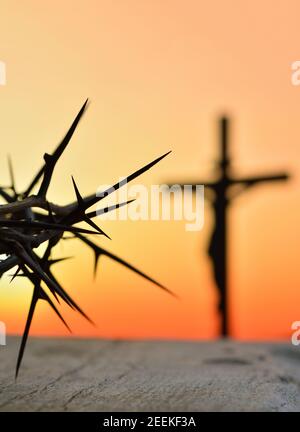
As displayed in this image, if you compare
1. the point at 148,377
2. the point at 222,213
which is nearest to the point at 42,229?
the point at 148,377

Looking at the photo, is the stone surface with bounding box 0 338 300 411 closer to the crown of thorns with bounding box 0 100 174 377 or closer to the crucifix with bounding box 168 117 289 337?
the crown of thorns with bounding box 0 100 174 377

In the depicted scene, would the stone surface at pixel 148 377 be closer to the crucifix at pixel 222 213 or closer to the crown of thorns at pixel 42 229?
the crown of thorns at pixel 42 229

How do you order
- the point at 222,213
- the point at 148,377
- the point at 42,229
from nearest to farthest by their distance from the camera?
the point at 42,229 → the point at 148,377 → the point at 222,213

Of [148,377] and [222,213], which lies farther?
[222,213]

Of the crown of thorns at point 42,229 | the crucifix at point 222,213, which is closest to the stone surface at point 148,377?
the crown of thorns at point 42,229

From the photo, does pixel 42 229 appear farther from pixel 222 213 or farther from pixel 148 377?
pixel 222 213

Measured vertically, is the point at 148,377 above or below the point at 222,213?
below

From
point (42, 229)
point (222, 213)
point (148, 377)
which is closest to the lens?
point (42, 229)

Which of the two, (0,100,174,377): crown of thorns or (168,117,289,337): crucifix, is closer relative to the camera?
(0,100,174,377): crown of thorns

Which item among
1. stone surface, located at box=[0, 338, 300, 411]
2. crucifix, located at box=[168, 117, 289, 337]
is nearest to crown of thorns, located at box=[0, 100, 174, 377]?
stone surface, located at box=[0, 338, 300, 411]
